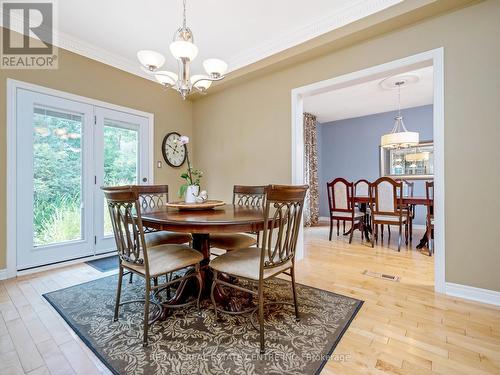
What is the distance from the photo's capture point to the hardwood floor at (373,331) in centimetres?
134

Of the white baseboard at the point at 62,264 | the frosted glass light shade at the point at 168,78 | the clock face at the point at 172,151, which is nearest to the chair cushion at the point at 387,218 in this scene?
the clock face at the point at 172,151

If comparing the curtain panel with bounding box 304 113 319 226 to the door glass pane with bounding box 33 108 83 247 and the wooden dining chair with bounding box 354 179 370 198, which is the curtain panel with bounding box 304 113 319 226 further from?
the door glass pane with bounding box 33 108 83 247

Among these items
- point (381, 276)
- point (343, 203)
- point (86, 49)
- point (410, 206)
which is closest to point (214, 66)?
point (86, 49)

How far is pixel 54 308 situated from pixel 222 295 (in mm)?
1336

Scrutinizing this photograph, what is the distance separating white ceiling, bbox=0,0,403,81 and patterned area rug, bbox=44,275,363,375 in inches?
107

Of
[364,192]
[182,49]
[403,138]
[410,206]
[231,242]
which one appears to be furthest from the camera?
[364,192]

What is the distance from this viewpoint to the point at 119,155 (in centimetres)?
348

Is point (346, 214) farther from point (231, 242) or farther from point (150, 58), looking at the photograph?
point (150, 58)

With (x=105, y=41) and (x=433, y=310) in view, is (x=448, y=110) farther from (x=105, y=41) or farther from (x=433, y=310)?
(x=105, y=41)

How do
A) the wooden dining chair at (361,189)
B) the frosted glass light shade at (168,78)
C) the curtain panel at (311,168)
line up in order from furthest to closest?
the curtain panel at (311,168), the wooden dining chair at (361,189), the frosted glass light shade at (168,78)

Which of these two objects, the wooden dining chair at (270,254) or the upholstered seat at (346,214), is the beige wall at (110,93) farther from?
the upholstered seat at (346,214)

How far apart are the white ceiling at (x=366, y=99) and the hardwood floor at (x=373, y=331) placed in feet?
10.3

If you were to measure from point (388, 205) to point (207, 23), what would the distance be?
3.43 m

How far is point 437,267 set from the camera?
221 cm
